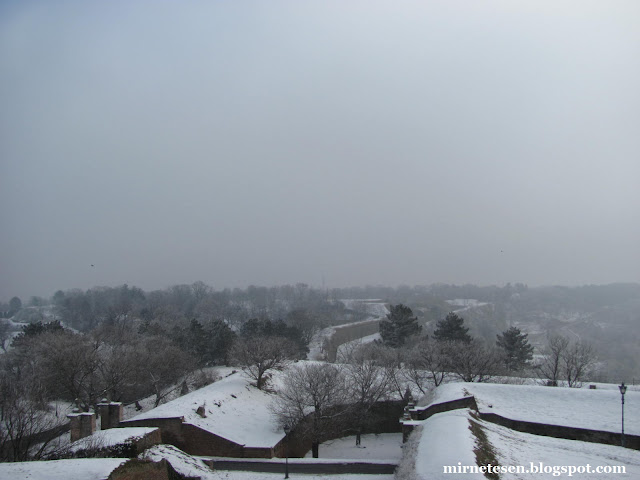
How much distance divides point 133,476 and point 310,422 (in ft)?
42.6

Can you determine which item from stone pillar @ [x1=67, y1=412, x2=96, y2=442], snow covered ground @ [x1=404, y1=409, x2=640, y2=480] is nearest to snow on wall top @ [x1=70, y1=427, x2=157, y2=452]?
stone pillar @ [x1=67, y1=412, x2=96, y2=442]

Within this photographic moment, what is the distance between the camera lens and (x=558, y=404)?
69.3ft

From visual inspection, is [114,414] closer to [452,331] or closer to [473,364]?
[473,364]

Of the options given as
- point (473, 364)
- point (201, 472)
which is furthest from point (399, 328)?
point (201, 472)

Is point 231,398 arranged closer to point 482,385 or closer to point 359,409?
point 359,409

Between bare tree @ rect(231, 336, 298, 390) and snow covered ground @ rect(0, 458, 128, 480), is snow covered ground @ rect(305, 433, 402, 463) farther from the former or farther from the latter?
snow covered ground @ rect(0, 458, 128, 480)

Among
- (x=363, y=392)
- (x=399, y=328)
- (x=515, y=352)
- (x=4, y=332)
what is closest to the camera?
(x=363, y=392)

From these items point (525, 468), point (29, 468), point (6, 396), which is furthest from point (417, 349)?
point (29, 468)

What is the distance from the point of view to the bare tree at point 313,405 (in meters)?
23.1

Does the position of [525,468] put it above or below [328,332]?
above

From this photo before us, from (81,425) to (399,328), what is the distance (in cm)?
3632

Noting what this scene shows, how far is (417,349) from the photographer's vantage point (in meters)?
36.2

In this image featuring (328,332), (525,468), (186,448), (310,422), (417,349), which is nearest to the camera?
(525,468)

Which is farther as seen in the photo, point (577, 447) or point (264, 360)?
point (264, 360)
